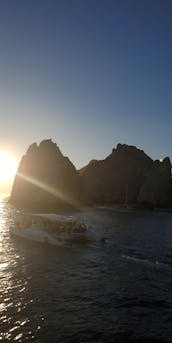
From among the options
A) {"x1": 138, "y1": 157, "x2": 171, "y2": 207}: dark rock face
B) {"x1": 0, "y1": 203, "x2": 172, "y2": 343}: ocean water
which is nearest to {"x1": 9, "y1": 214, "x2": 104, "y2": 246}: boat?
{"x1": 0, "y1": 203, "x2": 172, "y2": 343}: ocean water

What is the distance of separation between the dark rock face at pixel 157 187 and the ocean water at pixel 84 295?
457 feet

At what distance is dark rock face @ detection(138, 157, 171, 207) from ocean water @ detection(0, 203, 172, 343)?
139 meters

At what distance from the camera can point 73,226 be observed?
60000 millimetres

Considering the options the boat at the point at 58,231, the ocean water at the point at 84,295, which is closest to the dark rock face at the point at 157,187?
the boat at the point at 58,231

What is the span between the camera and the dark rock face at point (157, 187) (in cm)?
19200

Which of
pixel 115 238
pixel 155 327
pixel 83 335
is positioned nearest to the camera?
pixel 83 335

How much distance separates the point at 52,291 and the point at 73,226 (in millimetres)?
26662

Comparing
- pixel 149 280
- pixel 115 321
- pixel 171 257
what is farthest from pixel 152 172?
pixel 115 321

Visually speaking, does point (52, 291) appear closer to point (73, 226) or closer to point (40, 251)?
point (40, 251)

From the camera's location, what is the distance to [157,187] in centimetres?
19225

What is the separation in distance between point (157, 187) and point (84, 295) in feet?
540

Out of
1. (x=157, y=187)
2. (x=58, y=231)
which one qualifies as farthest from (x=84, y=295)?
(x=157, y=187)

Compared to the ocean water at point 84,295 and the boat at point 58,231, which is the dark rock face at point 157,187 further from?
the ocean water at point 84,295

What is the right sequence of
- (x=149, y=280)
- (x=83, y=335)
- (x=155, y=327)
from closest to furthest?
(x=83, y=335) < (x=155, y=327) < (x=149, y=280)
